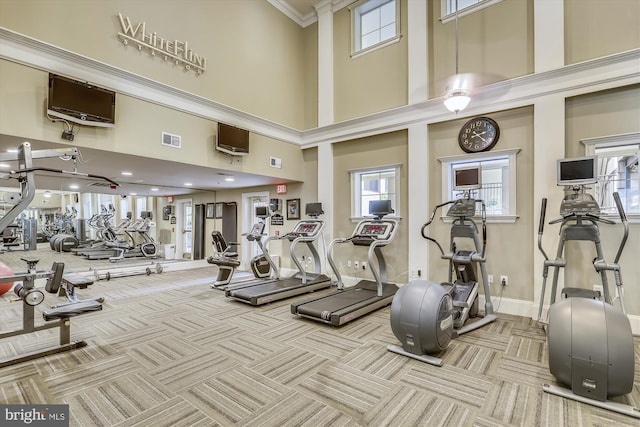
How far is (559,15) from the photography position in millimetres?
4109

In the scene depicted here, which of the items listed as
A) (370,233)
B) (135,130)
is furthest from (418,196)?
(135,130)

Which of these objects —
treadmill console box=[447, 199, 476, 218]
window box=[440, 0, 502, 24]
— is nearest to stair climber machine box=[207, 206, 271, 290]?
treadmill console box=[447, 199, 476, 218]

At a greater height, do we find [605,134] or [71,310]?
[605,134]

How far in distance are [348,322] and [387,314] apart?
0.72 meters

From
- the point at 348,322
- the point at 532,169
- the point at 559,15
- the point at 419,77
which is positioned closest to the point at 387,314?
the point at 348,322

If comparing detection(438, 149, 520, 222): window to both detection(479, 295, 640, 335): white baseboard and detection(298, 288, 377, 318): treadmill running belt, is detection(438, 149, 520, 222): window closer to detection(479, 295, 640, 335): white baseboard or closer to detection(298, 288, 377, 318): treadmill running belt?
detection(479, 295, 640, 335): white baseboard

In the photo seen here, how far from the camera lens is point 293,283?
5750 mm

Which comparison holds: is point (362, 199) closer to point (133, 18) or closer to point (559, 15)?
point (559, 15)

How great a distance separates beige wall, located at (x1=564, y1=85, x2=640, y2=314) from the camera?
3.74 metres

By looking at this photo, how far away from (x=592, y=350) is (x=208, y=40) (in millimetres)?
6564

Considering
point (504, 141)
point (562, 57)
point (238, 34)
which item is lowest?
point (504, 141)

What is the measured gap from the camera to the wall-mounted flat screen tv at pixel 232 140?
535 cm

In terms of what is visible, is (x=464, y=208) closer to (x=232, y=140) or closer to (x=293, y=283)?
(x=293, y=283)

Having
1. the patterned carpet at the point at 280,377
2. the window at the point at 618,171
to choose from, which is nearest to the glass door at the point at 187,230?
the patterned carpet at the point at 280,377
